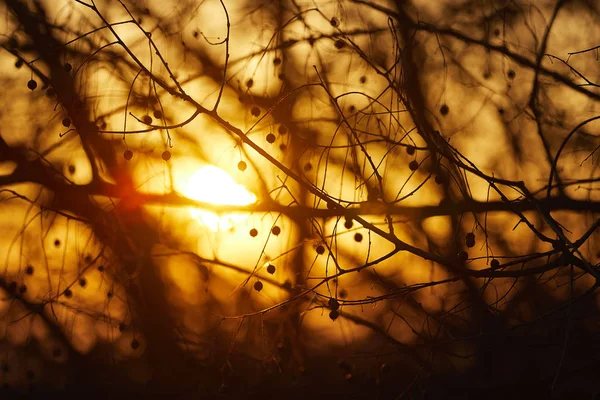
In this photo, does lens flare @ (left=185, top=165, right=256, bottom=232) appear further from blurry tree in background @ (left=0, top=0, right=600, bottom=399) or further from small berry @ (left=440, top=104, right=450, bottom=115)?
small berry @ (left=440, top=104, right=450, bottom=115)

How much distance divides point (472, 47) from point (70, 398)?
1640 millimetres

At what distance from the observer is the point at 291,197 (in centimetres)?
179

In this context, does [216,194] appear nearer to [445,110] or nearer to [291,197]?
[291,197]

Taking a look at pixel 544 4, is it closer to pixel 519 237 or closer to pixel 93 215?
pixel 519 237

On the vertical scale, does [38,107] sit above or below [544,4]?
below

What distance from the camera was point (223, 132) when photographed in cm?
180

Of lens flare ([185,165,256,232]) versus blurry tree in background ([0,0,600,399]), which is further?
lens flare ([185,165,256,232])

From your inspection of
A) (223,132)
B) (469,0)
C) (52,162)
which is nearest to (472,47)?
(469,0)

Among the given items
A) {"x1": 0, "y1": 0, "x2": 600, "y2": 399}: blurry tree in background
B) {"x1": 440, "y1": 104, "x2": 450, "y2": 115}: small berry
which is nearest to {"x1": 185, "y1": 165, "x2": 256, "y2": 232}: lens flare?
{"x1": 0, "y1": 0, "x2": 600, "y2": 399}: blurry tree in background

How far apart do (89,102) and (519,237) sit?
137cm

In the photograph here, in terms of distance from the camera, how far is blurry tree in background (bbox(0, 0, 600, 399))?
65.8 inches

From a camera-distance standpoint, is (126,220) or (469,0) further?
(126,220)

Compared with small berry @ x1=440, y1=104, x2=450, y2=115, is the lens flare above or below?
below

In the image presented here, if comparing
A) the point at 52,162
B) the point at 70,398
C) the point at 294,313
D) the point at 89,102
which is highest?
the point at 89,102
